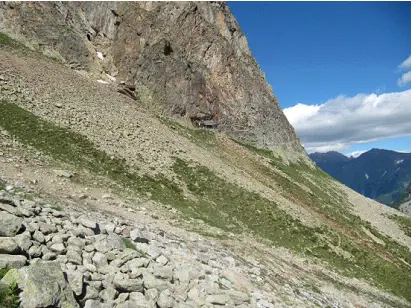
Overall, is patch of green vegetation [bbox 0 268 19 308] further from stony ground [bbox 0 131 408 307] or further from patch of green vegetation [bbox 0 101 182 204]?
patch of green vegetation [bbox 0 101 182 204]

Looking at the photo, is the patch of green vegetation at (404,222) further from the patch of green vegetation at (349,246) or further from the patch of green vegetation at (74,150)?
the patch of green vegetation at (74,150)

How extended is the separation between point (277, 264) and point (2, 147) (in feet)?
74.3

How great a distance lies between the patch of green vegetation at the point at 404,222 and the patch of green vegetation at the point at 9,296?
64.0m

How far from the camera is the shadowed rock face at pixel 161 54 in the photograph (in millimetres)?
54969

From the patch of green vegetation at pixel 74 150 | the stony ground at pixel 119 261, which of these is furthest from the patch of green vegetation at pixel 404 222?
the patch of green vegetation at pixel 74 150

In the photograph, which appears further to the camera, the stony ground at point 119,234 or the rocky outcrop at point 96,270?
the stony ground at point 119,234

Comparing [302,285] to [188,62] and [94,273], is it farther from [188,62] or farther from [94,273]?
[188,62]

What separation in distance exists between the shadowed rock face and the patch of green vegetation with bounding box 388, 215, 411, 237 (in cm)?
2924

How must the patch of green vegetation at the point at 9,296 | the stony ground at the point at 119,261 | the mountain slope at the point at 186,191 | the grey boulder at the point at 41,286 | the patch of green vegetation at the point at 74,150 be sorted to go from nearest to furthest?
the patch of green vegetation at the point at 9,296, the grey boulder at the point at 41,286, the stony ground at the point at 119,261, the mountain slope at the point at 186,191, the patch of green vegetation at the point at 74,150

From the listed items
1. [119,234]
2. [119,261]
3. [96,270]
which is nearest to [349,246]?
[119,234]

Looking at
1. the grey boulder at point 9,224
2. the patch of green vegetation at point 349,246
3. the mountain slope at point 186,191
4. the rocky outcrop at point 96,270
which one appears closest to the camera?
the rocky outcrop at point 96,270

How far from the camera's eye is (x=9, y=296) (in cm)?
797

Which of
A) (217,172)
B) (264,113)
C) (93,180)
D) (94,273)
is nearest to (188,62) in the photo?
(264,113)

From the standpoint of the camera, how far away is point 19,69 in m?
38.3
